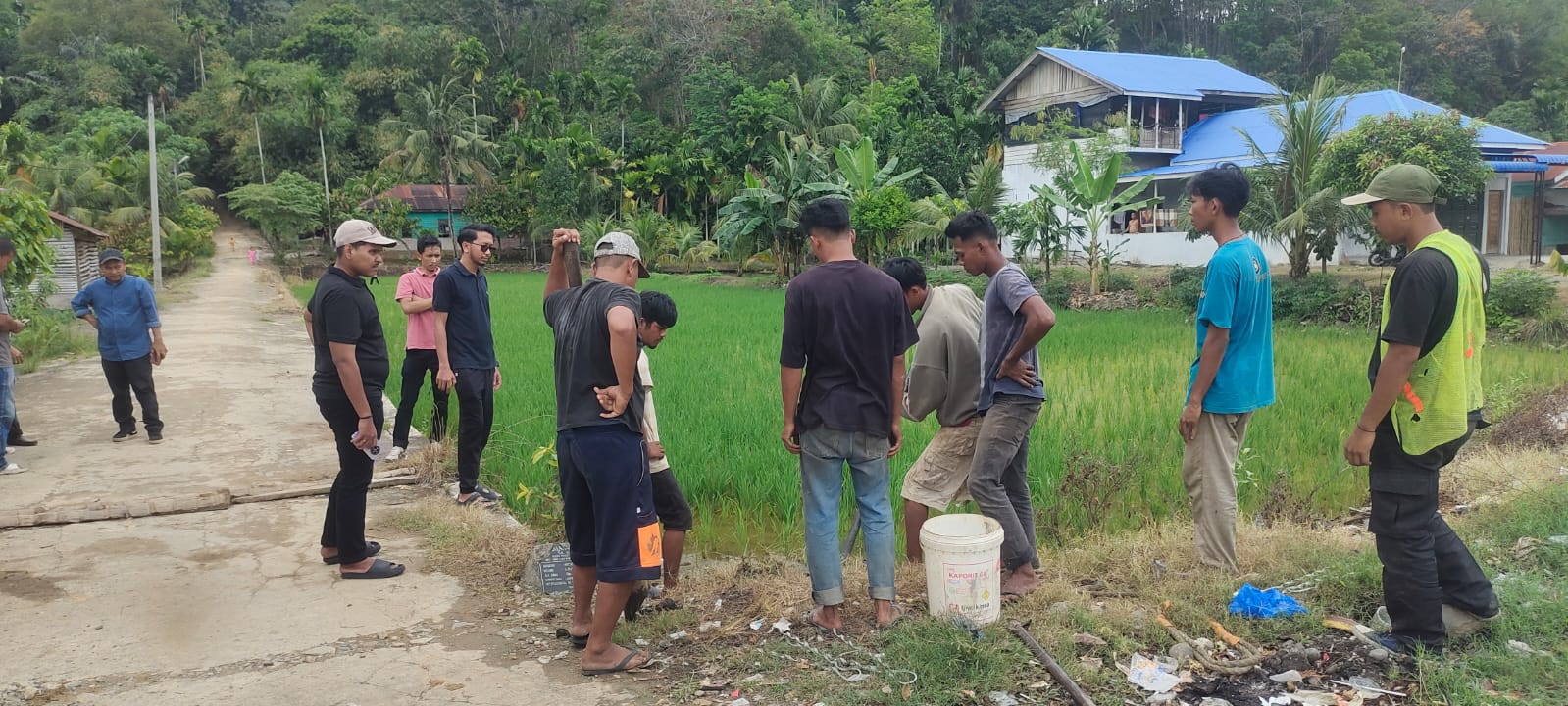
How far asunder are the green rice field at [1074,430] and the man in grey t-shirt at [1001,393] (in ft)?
4.23

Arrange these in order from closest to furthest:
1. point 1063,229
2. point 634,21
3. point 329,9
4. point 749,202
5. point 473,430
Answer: point 473,430
point 1063,229
point 749,202
point 634,21
point 329,9

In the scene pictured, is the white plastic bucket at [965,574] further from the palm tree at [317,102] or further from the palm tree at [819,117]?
the palm tree at [317,102]

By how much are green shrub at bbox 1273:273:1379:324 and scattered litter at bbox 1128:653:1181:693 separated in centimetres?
1226

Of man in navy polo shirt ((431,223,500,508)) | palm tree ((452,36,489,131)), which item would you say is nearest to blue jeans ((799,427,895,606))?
man in navy polo shirt ((431,223,500,508))

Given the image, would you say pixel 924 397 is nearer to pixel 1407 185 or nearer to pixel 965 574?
pixel 965 574

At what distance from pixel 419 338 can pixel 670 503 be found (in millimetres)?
3533

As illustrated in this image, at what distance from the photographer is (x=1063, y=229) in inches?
783

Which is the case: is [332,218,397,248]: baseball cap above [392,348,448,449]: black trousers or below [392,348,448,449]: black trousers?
above

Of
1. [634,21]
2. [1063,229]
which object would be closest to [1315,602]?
[1063,229]

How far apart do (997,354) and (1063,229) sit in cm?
1649

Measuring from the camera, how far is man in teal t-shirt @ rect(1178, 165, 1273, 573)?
401 cm

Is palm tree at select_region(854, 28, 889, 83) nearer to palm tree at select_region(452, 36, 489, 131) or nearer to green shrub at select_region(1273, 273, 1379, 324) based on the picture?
palm tree at select_region(452, 36, 489, 131)

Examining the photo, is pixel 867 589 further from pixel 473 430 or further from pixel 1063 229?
pixel 1063 229

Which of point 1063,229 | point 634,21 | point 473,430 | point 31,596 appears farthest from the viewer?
point 634,21
